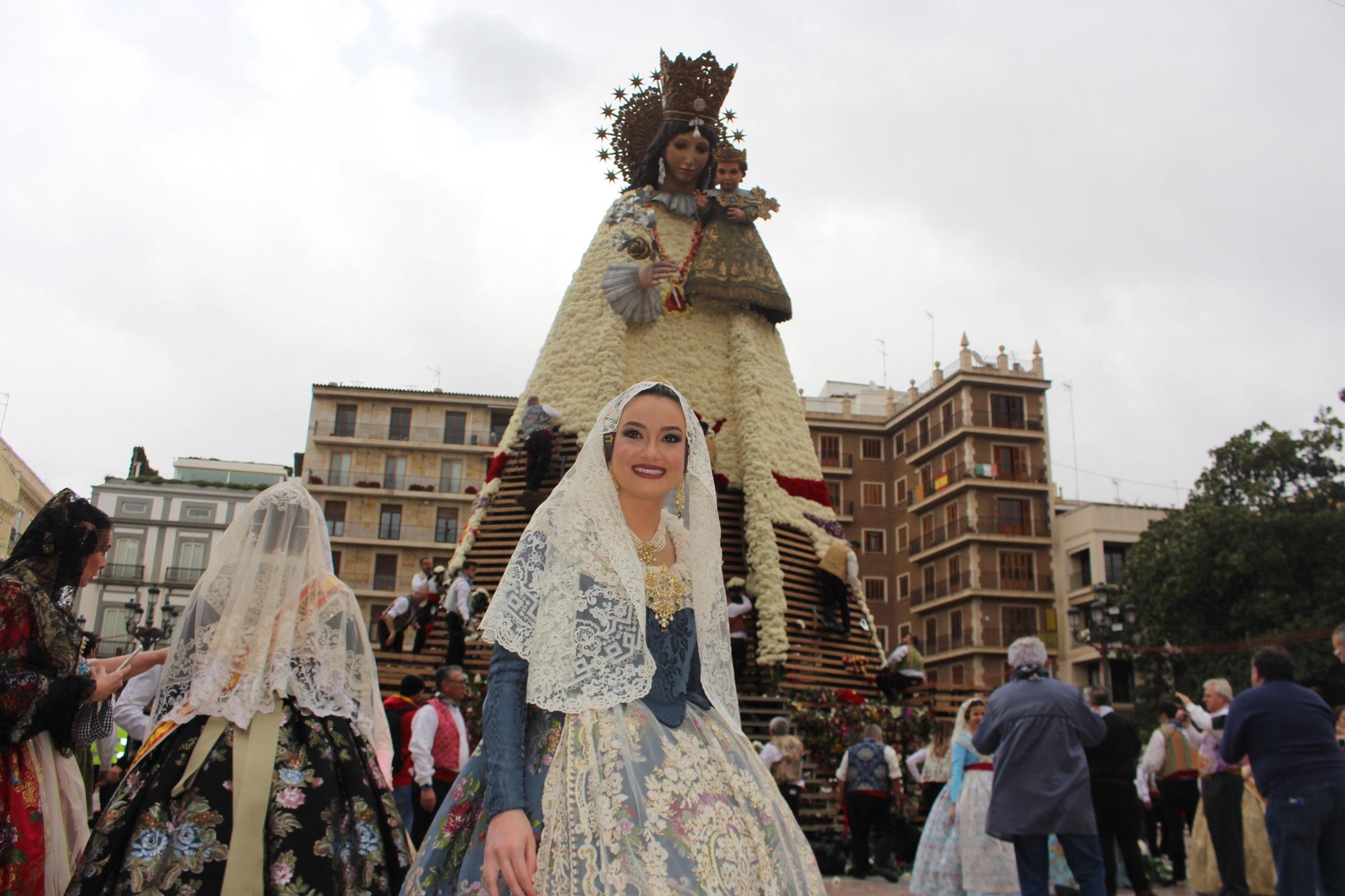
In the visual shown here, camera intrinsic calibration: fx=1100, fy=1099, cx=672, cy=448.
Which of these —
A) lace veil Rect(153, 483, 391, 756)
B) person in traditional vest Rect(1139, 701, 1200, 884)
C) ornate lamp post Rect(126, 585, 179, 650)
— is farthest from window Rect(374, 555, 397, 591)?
lace veil Rect(153, 483, 391, 756)

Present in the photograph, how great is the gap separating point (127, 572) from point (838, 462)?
2900 centimetres

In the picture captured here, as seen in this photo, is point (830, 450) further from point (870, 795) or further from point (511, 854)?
point (511, 854)

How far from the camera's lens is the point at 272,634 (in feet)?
13.5

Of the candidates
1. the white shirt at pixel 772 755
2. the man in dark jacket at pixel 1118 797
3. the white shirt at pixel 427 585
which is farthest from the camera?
the white shirt at pixel 427 585

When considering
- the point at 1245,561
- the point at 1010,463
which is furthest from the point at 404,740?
the point at 1010,463

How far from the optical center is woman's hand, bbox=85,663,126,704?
13.8ft

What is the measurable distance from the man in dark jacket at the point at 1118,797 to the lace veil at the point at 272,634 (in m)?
4.99

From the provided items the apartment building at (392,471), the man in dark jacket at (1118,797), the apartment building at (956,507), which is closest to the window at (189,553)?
the apartment building at (392,471)

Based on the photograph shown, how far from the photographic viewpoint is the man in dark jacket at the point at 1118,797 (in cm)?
712

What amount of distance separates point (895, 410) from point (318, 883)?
43160 millimetres

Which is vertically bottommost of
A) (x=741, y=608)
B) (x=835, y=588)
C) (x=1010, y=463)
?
(x=741, y=608)

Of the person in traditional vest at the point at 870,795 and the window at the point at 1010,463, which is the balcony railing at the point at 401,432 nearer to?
the window at the point at 1010,463

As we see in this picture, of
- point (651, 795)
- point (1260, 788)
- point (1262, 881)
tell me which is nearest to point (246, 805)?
point (651, 795)

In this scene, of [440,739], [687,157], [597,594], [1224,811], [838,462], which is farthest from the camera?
[838,462]
